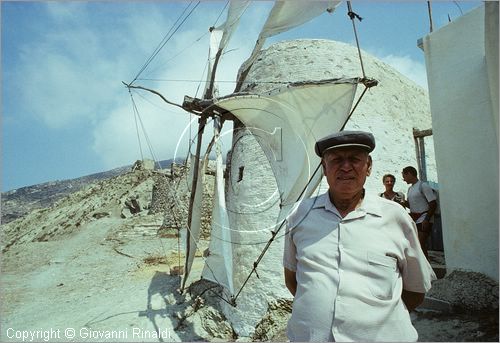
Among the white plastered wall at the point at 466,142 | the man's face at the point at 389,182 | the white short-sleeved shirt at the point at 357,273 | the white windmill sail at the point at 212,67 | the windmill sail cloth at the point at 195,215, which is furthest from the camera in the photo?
the windmill sail cloth at the point at 195,215

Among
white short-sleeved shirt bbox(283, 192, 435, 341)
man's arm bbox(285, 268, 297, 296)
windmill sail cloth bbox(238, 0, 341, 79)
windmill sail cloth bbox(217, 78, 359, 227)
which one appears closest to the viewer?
white short-sleeved shirt bbox(283, 192, 435, 341)

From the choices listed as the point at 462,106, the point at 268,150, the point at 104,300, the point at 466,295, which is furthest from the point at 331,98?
the point at 104,300

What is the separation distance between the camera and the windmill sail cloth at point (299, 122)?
5.98 m

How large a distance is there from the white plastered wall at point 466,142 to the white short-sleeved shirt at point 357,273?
A: 3.02m

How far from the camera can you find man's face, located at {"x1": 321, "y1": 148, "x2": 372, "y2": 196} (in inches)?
80.5

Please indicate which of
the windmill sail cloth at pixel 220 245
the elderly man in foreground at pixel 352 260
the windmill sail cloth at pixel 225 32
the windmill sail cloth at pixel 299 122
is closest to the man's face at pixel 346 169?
the elderly man in foreground at pixel 352 260

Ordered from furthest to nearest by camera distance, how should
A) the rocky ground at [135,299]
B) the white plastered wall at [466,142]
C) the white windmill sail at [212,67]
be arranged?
1. the white windmill sail at [212,67]
2. the white plastered wall at [466,142]
3. the rocky ground at [135,299]

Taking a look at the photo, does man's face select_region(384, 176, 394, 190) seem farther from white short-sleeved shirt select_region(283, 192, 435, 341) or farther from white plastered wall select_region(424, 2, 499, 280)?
white short-sleeved shirt select_region(283, 192, 435, 341)

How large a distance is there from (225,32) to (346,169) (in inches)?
266

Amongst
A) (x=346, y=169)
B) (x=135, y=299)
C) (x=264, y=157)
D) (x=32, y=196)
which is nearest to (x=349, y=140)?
(x=346, y=169)

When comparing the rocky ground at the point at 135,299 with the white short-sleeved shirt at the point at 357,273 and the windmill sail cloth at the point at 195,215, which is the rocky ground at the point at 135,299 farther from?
the white short-sleeved shirt at the point at 357,273

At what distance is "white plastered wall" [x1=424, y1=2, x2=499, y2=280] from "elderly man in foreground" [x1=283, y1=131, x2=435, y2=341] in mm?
2964

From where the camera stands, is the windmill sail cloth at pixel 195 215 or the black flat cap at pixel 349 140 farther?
the windmill sail cloth at pixel 195 215

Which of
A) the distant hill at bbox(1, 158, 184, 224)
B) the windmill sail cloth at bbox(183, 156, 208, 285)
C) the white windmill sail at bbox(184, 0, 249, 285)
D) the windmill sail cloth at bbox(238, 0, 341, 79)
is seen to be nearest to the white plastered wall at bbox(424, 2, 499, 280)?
the windmill sail cloth at bbox(238, 0, 341, 79)
